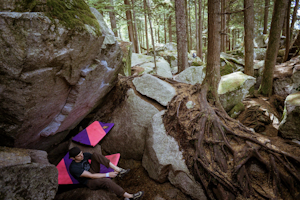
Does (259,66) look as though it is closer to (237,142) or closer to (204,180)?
(237,142)

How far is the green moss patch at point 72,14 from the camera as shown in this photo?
294cm

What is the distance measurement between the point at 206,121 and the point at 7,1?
538 centimetres

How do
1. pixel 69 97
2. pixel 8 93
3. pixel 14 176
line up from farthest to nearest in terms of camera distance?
1. pixel 69 97
2. pixel 8 93
3. pixel 14 176

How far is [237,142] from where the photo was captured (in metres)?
4.34

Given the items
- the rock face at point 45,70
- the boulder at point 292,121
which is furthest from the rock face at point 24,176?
the boulder at point 292,121

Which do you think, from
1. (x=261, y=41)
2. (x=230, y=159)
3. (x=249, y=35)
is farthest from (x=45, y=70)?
(x=261, y=41)

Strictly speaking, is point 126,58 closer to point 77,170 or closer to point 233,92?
point 233,92

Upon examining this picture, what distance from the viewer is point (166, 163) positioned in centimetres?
413

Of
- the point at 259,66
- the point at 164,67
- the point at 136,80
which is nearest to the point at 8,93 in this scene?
the point at 136,80

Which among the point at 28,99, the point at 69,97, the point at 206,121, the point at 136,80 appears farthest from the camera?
the point at 136,80

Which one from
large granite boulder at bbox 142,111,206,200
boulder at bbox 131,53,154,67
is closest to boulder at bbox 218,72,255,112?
large granite boulder at bbox 142,111,206,200

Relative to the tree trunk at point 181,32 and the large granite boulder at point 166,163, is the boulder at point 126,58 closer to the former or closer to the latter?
the tree trunk at point 181,32

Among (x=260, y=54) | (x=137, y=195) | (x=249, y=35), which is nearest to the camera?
(x=137, y=195)

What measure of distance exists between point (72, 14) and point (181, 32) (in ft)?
27.2
